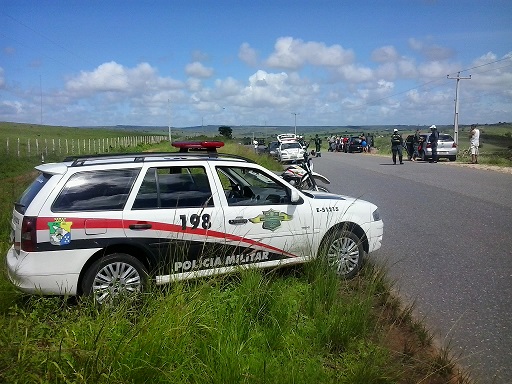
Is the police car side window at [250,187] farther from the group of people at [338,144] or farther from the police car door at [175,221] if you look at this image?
the group of people at [338,144]

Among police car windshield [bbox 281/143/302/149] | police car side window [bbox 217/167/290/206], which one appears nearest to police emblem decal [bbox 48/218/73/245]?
police car side window [bbox 217/167/290/206]

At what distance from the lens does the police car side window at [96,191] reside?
16.8ft

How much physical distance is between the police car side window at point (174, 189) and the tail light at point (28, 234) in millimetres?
998

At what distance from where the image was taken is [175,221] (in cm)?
542

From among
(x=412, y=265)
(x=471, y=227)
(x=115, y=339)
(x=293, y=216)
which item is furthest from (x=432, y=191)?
(x=115, y=339)

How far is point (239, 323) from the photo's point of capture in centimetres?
399

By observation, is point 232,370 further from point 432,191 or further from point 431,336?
point 432,191

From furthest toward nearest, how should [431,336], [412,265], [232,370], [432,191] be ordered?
[432,191]
[412,265]
[431,336]
[232,370]

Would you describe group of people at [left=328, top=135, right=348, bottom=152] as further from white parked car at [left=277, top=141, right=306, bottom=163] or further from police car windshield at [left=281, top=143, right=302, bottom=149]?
white parked car at [left=277, top=141, right=306, bottom=163]

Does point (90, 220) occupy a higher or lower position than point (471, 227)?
higher

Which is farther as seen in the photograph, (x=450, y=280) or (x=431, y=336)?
(x=450, y=280)

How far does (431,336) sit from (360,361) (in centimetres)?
112

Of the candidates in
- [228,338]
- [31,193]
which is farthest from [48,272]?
[228,338]

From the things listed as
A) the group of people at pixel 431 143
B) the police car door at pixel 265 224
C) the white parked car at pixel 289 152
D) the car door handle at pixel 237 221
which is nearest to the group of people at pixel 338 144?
the white parked car at pixel 289 152
